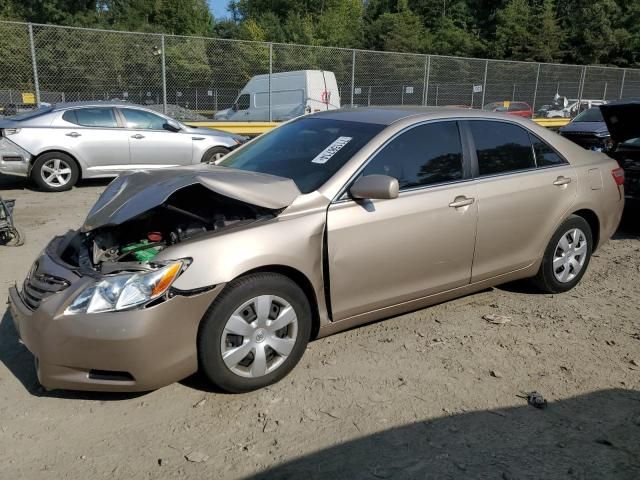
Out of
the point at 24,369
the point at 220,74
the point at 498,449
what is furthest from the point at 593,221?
the point at 220,74

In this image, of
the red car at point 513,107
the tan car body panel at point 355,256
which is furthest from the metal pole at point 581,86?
the tan car body panel at point 355,256

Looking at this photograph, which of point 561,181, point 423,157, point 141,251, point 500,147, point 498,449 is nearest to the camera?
point 498,449

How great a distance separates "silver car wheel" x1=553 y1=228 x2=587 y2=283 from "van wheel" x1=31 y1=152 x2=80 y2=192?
7.75 meters

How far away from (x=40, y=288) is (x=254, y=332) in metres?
1.21

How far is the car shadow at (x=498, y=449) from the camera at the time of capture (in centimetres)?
259

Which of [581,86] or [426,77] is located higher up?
[426,77]

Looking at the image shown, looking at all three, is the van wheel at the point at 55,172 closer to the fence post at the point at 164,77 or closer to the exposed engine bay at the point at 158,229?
the fence post at the point at 164,77

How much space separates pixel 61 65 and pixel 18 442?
11539 millimetres

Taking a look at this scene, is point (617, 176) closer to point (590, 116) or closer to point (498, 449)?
point (498, 449)

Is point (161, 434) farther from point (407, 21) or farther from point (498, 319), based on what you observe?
point (407, 21)

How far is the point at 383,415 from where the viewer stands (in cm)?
304

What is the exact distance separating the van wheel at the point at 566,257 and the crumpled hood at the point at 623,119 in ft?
9.25

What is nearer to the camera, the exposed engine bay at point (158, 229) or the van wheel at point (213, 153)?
the exposed engine bay at point (158, 229)

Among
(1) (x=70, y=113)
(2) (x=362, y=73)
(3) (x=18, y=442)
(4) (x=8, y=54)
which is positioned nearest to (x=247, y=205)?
(3) (x=18, y=442)
